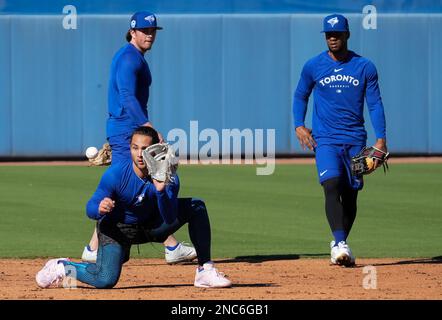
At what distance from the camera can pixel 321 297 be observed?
7.63 m

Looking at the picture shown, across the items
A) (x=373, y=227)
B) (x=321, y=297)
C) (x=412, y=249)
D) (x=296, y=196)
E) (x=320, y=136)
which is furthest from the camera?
(x=296, y=196)

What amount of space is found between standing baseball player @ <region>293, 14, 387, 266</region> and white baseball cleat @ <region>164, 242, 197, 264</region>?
1.25m

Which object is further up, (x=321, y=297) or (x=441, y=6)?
(x=441, y=6)

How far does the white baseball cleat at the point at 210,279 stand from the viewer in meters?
8.04

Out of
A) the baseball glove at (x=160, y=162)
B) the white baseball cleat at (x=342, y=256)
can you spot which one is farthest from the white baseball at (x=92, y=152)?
the white baseball cleat at (x=342, y=256)

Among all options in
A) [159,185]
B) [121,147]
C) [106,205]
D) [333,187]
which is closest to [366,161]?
[333,187]

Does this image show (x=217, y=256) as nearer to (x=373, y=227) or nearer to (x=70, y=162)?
(x=373, y=227)

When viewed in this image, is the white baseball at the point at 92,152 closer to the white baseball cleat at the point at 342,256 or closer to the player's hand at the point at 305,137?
the player's hand at the point at 305,137

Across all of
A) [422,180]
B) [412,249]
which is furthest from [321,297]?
[422,180]

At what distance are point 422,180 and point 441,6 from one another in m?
5.74

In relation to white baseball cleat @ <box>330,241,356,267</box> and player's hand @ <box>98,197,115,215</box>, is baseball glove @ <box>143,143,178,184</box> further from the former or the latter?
white baseball cleat @ <box>330,241,356,267</box>

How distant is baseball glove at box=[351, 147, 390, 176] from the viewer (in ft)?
32.0

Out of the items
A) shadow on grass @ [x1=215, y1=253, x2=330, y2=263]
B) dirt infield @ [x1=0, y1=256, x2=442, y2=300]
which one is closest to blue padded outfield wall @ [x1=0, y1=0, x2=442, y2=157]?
shadow on grass @ [x1=215, y1=253, x2=330, y2=263]

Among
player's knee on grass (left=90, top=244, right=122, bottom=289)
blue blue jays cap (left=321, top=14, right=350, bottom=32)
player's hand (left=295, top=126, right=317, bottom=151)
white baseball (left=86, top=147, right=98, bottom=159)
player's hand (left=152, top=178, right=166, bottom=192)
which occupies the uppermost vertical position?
blue blue jays cap (left=321, top=14, right=350, bottom=32)
